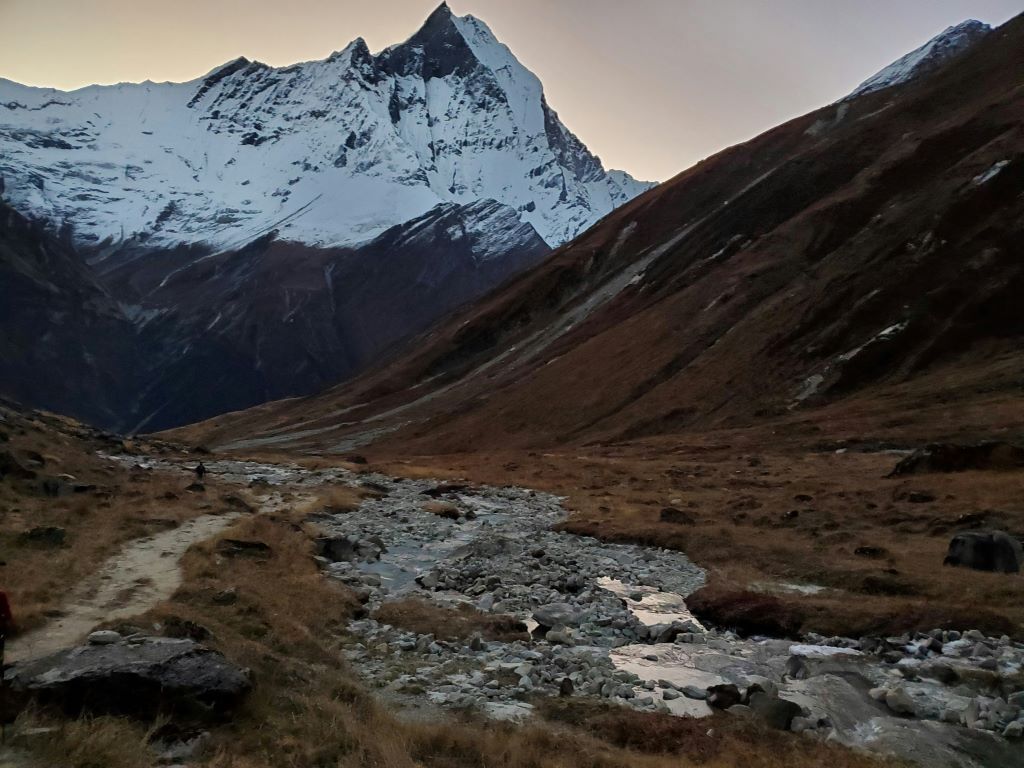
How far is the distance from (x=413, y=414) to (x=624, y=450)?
73.9 m

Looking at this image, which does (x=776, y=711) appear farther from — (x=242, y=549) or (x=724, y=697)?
(x=242, y=549)

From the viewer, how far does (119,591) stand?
55.9 ft

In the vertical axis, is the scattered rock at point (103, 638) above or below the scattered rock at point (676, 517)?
above

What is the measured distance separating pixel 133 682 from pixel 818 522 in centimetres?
2929

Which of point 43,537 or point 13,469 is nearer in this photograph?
point 43,537

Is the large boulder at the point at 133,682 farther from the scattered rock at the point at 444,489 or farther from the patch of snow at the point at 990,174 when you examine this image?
the patch of snow at the point at 990,174

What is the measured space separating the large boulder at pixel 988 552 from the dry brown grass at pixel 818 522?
3.00ft

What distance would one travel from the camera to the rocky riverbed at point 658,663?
1323 cm

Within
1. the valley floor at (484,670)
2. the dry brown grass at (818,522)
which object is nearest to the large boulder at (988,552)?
the dry brown grass at (818,522)

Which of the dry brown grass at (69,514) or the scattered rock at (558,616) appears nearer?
Answer: the dry brown grass at (69,514)

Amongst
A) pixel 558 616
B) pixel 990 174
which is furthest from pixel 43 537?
pixel 990 174

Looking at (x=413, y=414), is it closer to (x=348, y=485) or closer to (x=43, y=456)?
(x=348, y=485)

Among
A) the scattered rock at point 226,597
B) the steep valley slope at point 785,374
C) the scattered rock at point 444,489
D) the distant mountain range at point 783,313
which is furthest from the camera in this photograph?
the distant mountain range at point 783,313

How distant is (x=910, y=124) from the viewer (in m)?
128
